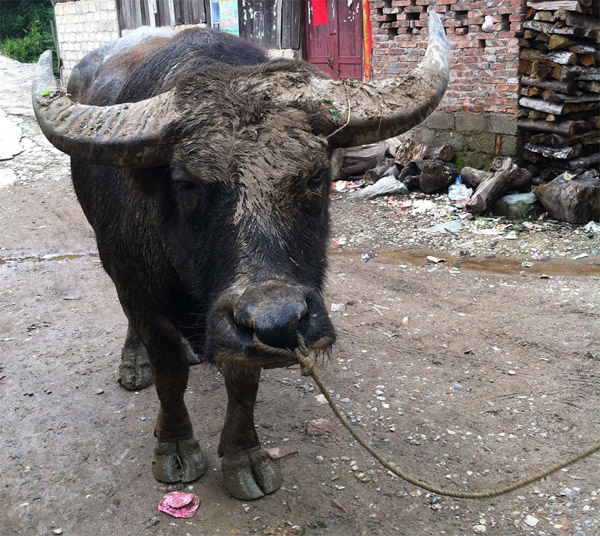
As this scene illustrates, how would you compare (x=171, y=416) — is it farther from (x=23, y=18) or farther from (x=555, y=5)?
(x=23, y=18)

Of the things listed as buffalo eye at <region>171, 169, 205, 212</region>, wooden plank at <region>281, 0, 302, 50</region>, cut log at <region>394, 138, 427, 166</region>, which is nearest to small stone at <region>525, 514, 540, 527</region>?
buffalo eye at <region>171, 169, 205, 212</region>

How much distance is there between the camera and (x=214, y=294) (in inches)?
96.6

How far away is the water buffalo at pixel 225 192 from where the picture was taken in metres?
2.23

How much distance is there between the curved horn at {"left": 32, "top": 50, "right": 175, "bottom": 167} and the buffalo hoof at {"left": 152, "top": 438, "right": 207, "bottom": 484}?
5.02 ft

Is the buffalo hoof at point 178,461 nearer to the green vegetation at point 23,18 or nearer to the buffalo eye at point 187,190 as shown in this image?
the buffalo eye at point 187,190

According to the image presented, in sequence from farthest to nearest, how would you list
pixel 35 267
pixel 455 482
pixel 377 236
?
pixel 377 236 < pixel 35 267 < pixel 455 482

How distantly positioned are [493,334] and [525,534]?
1976 mm

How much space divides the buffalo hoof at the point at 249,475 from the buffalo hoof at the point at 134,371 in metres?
1.16

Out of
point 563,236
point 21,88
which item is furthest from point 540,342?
point 21,88

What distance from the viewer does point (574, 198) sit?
6.43 meters

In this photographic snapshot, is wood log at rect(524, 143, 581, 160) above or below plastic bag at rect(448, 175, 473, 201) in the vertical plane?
above

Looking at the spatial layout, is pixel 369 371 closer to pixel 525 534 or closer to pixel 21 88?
pixel 525 534

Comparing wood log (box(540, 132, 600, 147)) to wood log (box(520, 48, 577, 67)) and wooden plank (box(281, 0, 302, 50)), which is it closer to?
wood log (box(520, 48, 577, 67))

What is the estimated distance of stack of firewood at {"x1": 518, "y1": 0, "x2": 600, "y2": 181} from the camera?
22.1 ft
